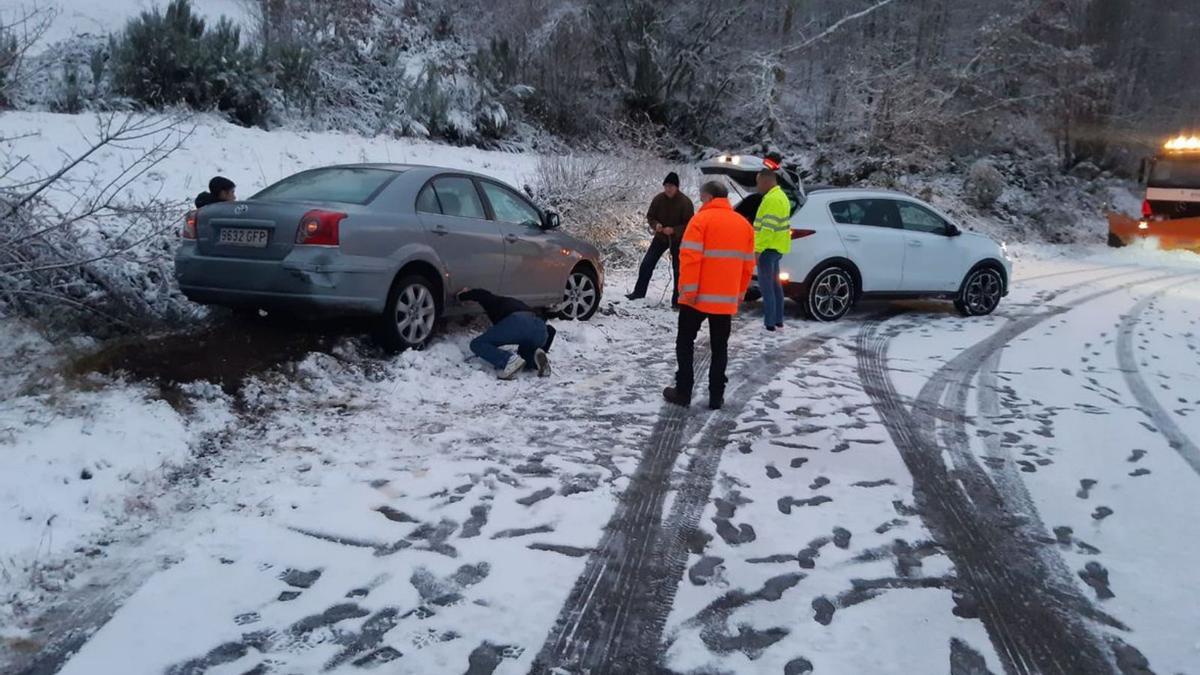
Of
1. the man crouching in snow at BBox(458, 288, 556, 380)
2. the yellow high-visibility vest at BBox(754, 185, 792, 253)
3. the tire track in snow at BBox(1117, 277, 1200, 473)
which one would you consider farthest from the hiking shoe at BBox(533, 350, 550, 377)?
the tire track in snow at BBox(1117, 277, 1200, 473)

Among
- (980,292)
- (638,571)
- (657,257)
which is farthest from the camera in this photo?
(980,292)

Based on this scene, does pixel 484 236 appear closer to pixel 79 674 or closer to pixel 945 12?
pixel 79 674

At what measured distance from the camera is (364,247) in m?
6.32

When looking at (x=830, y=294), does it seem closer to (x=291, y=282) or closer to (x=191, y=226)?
(x=291, y=282)

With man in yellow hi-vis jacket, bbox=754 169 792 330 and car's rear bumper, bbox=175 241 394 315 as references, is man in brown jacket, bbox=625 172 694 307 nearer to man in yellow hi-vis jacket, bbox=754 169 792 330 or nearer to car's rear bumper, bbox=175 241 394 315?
man in yellow hi-vis jacket, bbox=754 169 792 330

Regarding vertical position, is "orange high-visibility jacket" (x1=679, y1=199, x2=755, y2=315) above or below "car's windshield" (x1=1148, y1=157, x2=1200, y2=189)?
below

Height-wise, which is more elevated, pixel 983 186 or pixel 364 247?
pixel 983 186

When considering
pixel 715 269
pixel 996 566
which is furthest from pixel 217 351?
pixel 996 566

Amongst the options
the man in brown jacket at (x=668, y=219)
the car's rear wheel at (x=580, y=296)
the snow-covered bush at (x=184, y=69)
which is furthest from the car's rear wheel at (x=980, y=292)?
the snow-covered bush at (x=184, y=69)

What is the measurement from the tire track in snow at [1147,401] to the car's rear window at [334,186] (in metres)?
6.12

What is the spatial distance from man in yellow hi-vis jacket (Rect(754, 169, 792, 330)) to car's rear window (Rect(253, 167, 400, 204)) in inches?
160

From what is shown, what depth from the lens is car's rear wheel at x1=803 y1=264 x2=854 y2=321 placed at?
10359mm

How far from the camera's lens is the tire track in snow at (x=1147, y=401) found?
18.9ft

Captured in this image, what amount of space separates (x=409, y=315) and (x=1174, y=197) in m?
21.5
